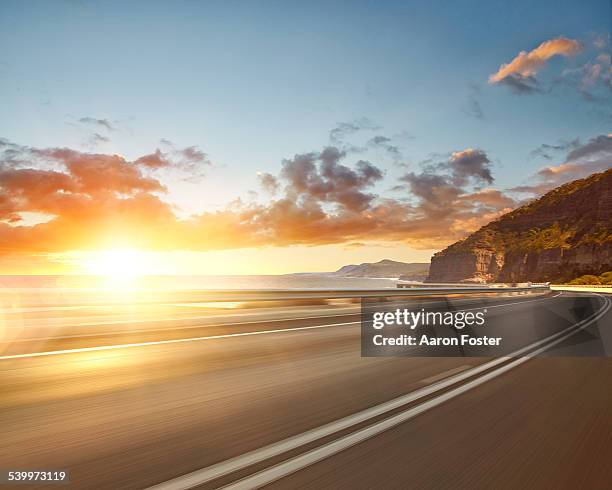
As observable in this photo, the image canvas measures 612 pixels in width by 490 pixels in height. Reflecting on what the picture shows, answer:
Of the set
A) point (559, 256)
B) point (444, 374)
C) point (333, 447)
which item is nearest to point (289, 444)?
point (333, 447)

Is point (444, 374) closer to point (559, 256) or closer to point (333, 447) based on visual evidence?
point (333, 447)

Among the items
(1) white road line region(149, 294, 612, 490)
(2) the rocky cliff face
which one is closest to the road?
(1) white road line region(149, 294, 612, 490)

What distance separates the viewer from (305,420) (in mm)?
5484

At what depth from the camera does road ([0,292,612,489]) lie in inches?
156

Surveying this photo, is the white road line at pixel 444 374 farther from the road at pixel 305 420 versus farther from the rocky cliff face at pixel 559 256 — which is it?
the rocky cliff face at pixel 559 256

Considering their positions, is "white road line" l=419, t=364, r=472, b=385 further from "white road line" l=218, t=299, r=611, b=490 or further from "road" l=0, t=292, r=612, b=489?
"white road line" l=218, t=299, r=611, b=490

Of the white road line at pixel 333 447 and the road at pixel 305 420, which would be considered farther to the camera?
the road at pixel 305 420

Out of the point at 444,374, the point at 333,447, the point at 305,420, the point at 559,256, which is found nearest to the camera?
the point at 333,447

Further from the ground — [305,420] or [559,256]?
[559,256]

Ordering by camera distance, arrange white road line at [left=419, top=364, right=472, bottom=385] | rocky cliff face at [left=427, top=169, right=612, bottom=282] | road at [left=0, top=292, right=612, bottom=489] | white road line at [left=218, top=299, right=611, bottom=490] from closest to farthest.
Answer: white road line at [left=218, top=299, right=611, bottom=490] < road at [left=0, top=292, right=612, bottom=489] < white road line at [left=419, top=364, right=472, bottom=385] < rocky cliff face at [left=427, top=169, right=612, bottom=282]

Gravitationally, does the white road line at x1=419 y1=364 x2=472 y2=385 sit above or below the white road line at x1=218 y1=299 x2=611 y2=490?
above

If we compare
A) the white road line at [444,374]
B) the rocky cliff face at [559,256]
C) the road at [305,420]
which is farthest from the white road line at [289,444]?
the rocky cliff face at [559,256]

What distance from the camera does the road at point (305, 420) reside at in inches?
156

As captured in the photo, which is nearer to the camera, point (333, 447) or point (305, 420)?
point (333, 447)
